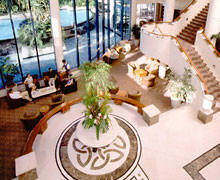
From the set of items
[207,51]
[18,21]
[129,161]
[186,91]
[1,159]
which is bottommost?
[1,159]

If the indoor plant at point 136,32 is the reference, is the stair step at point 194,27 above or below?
above

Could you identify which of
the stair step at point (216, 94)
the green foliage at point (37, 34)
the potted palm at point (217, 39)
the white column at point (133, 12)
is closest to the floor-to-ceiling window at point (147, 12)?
the white column at point (133, 12)

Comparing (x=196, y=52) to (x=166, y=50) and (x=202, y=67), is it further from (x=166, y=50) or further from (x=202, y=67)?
(x=166, y=50)

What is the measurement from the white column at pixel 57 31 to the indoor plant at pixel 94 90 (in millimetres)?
5432

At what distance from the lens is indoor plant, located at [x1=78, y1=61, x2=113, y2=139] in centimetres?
616


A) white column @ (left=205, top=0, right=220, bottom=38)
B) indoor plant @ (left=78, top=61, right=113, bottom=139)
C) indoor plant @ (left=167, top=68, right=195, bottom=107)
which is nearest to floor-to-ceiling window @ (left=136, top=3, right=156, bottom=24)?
white column @ (left=205, top=0, right=220, bottom=38)

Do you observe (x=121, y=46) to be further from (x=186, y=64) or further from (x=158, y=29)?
(x=186, y=64)

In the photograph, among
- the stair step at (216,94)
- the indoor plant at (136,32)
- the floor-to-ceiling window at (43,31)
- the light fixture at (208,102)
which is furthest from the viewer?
the indoor plant at (136,32)

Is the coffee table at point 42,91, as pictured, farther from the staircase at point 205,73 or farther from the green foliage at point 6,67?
the staircase at point 205,73

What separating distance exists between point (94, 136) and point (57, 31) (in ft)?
22.1

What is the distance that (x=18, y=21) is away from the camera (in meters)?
10.2

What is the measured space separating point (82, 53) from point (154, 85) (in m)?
5.93

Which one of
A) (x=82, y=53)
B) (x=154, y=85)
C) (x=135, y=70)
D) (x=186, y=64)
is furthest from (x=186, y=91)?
(x=82, y=53)

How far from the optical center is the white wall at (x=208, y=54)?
10594 mm
